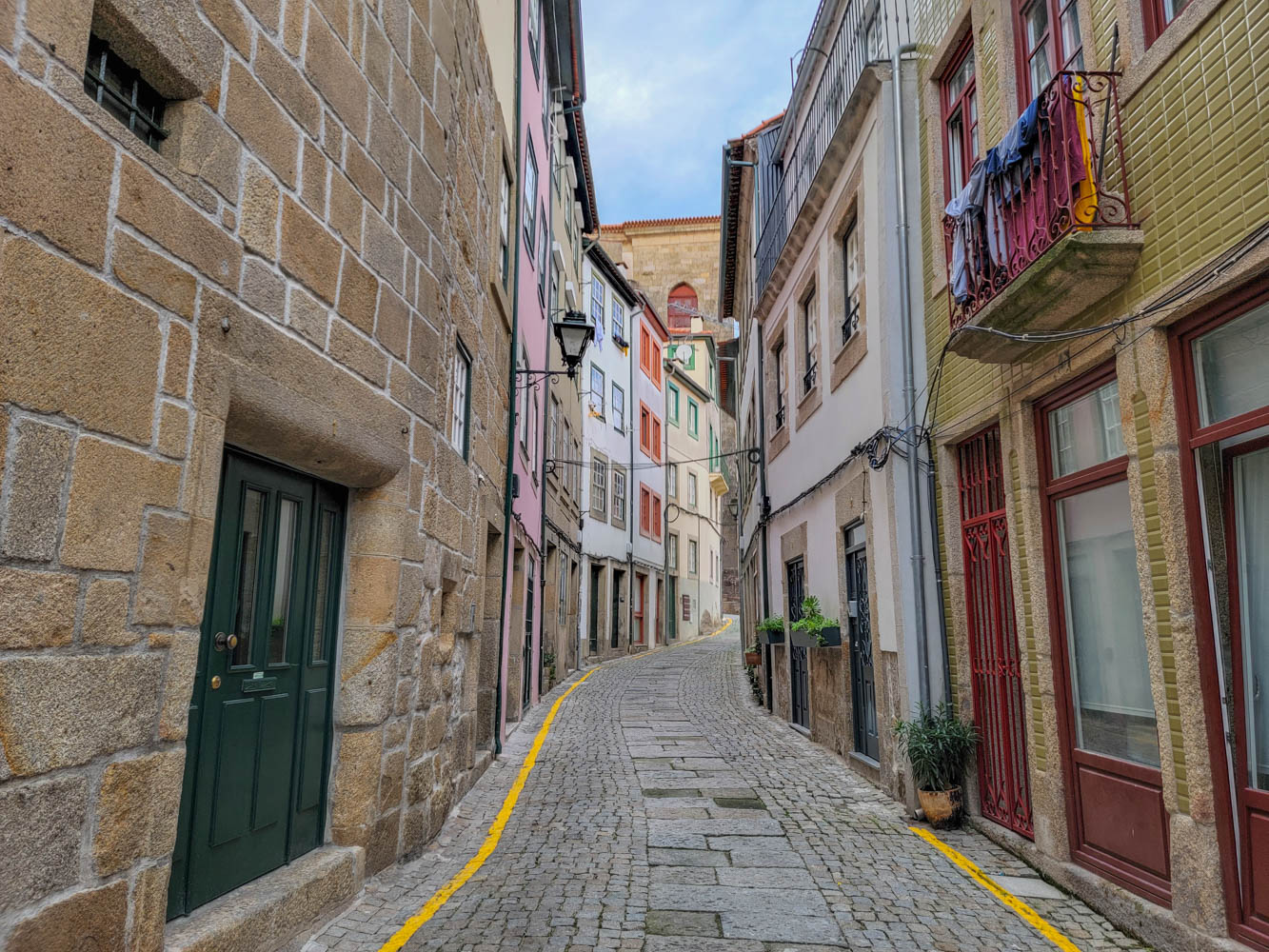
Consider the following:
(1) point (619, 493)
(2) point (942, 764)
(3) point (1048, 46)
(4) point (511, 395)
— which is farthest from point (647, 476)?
(3) point (1048, 46)

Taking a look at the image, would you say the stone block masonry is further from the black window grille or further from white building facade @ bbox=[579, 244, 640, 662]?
white building facade @ bbox=[579, 244, 640, 662]

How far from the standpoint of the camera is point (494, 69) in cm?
854

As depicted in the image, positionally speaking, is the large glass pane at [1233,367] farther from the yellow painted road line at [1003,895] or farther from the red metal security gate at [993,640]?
the yellow painted road line at [1003,895]

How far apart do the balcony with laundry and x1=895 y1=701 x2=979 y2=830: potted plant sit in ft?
8.65

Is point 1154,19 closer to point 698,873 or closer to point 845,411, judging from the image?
point 845,411

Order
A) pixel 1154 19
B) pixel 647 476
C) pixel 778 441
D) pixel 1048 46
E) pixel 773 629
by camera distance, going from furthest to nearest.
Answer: pixel 647 476 < pixel 778 441 < pixel 773 629 < pixel 1048 46 < pixel 1154 19

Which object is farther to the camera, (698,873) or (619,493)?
(619,493)

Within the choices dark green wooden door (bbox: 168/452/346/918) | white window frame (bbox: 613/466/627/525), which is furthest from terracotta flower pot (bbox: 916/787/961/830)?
white window frame (bbox: 613/466/627/525)

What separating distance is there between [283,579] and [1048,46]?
17.7 feet

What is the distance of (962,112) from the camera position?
22.9 feet

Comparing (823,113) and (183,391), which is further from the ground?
(823,113)

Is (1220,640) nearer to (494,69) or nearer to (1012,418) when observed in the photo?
(1012,418)

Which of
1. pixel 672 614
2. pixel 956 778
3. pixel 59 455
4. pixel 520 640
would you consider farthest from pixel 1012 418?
pixel 672 614

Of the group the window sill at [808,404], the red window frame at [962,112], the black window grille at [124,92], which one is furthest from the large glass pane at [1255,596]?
the window sill at [808,404]
